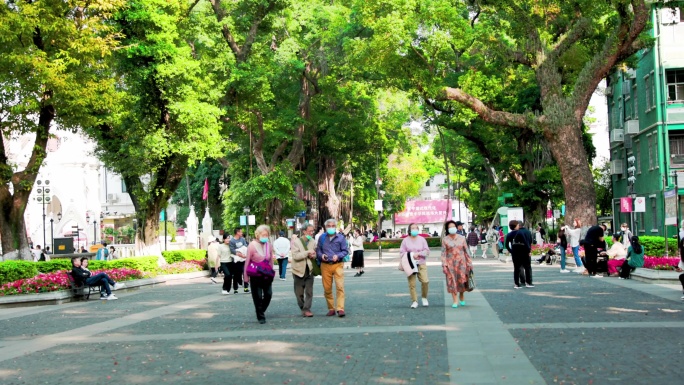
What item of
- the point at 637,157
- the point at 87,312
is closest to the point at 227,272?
the point at 87,312

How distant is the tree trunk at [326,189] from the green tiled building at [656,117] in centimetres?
1749

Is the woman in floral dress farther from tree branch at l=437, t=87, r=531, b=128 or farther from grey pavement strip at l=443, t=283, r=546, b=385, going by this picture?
tree branch at l=437, t=87, r=531, b=128

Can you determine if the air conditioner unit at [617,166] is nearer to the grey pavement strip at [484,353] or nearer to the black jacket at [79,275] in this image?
the black jacket at [79,275]

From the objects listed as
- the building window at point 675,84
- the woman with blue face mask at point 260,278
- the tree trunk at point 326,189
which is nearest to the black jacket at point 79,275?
the woman with blue face mask at point 260,278

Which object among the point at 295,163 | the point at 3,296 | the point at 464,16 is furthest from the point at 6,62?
the point at 295,163

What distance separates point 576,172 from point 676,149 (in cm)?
1140

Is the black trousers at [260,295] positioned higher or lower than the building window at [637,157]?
lower

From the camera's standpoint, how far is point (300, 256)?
17.6m

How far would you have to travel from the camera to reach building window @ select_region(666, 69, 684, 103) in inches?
1758

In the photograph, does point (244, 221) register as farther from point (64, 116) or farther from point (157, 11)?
point (64, 116)

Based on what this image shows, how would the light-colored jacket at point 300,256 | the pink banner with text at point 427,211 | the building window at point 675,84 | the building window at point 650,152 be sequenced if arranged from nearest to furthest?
the light-colored jacket at point 300,256 → the building window at point 675,84 → the building window at point 650,152 → the pink banner with text at point 427,211

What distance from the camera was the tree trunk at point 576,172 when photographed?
35875mm

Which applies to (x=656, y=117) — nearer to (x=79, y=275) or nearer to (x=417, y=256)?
(x=79, y=275)

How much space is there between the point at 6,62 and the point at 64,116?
9.00 feet
